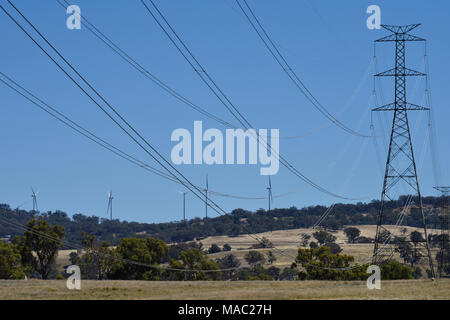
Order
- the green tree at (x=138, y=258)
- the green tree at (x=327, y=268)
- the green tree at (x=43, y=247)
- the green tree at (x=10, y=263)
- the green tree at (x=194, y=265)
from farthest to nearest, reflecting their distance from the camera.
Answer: the green tree at (x=194, y=265)
the green tree at (x=138, y=258)
the green tree at (x=327, y=268)
the green tree at (x=10, y=263)
the green tree at (x=43, y=247)

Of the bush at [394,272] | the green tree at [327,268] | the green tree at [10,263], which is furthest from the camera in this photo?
the green tree at [327,268]

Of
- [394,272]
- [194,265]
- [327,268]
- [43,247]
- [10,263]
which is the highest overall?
[43,247]

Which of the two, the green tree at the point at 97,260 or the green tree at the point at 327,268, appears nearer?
the green tree at the point at 327,268

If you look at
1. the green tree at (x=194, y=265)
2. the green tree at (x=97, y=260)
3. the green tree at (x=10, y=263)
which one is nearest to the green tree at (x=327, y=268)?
the green tree at (x=194, y=265)

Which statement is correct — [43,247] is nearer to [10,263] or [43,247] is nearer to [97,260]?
[10,263]

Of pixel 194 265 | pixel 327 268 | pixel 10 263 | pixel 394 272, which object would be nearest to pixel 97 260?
pixel 10 263

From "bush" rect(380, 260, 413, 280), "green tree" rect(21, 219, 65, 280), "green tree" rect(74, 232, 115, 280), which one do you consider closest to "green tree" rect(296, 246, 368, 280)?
"bush" rect(380, 260, 413, 280)

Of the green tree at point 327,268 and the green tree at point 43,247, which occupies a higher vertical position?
the green tree at point 43,247

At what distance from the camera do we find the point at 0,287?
241 feet

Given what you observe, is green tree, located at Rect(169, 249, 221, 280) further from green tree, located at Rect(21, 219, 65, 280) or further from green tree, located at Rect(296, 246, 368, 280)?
green tree, located at Rect(21, 219, 65, 280)

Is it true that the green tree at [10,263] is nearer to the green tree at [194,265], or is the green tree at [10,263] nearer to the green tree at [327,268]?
the green tree at [194,265]
